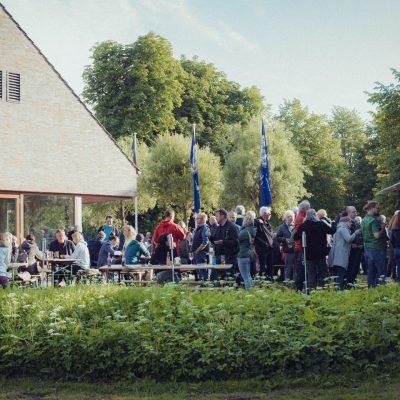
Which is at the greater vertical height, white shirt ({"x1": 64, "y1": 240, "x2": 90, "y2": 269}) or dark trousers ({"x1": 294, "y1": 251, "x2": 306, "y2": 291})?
white shirt ({"x1": 64, "y1": 240, "x2": 90, "y2": 269})

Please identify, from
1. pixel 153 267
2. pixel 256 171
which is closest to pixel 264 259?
pixel 153 267

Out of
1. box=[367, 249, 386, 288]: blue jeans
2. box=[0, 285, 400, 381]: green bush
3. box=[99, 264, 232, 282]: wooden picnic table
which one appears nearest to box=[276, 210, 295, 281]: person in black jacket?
box=[99, 264, 232, 282]: wooden picnic table

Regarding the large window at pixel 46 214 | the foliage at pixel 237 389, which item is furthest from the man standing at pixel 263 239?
the large window at pixel 46 214

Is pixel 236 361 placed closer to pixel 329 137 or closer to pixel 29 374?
pixel 29 374

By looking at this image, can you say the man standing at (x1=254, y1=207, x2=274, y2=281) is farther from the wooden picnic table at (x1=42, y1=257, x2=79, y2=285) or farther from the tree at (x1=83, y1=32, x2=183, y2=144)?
the tree at (x1=83, y1=32, x2=183, y2=144)

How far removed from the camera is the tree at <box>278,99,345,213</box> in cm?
7456

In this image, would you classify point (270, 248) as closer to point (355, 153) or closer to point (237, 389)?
point (237, 389)

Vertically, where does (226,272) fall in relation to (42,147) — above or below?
below

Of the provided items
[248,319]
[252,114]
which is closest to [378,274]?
[248,319]

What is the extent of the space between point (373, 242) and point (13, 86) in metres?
18.5

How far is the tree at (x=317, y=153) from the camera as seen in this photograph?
74562 mm

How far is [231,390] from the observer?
7758 millimetres

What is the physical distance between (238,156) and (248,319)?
171 feet

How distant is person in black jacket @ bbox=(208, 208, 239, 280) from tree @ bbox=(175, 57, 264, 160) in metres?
46.3
